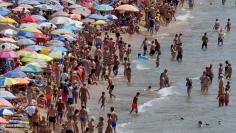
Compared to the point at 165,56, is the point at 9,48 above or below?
above

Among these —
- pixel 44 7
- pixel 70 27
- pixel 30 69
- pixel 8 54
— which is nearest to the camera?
pixel 30 69

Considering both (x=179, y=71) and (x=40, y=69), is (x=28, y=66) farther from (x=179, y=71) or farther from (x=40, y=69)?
(x=179, y=71)

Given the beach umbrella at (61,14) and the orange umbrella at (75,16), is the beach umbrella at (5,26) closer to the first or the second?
the beach umbrella at (61,14)

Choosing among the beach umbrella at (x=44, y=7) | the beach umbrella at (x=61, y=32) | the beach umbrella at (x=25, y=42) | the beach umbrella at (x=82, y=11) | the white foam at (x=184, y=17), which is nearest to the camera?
the beach umbrella at (x=25, y=42)

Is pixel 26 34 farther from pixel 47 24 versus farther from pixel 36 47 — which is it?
pixel 47 24

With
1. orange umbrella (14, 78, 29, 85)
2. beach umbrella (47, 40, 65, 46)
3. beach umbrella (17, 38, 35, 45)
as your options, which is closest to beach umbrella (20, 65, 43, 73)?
orange umbrella (14, 78, 29, 85)

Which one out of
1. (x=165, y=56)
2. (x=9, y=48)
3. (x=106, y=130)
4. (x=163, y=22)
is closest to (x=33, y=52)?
(x=9, y=48)

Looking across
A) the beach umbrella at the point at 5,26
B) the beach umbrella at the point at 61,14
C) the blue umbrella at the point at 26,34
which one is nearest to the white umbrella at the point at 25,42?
the blue umbrella at the point at 26,34

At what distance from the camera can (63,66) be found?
2525 cm

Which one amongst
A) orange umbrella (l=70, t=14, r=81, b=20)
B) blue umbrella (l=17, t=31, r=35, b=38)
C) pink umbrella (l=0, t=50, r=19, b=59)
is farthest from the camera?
orange umbrella (l=70, t=14, r=81, b=20)

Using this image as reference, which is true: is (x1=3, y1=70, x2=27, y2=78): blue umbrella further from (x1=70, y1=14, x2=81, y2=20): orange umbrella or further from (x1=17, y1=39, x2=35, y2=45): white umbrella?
(x1=70, y1=14, x2=81, y2=20): orange umbrella

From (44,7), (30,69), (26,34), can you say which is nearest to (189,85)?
(30,69)

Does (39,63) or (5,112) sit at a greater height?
(39,63)

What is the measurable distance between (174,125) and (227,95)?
330 cm
